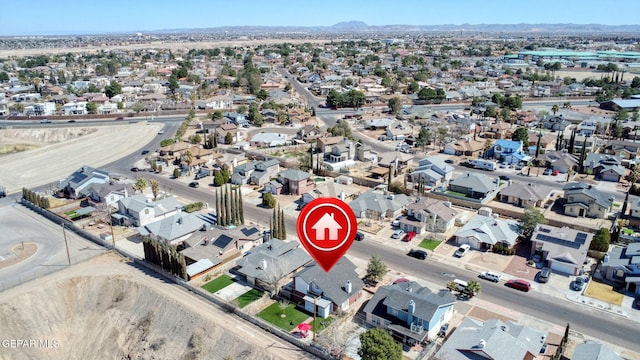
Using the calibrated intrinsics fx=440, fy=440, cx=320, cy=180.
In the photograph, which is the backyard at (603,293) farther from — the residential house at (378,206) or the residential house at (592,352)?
the residential house at (378,206)

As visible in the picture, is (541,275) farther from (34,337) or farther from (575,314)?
(34,337)

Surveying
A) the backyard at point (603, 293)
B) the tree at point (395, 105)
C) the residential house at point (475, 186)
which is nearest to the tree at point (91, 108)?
the tree at point (395, 105)

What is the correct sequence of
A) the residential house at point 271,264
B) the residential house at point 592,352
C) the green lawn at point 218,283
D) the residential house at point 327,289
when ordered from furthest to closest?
the green lawn at point 218,283 < the residential house at point 271,264 < the residential house at point 327,289 < the residential house at point 592,352

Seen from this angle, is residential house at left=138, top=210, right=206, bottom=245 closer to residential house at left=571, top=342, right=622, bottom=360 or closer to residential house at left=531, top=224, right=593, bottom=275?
residential house at left=531, top=224, right=593, bottom=275

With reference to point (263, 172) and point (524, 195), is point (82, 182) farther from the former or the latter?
point (524, 195)

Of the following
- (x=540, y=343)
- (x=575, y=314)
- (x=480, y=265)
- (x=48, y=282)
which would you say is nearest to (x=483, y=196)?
(x=480, y=265)

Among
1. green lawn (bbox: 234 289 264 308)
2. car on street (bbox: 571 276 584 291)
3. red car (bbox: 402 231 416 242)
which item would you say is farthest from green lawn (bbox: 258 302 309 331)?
car on street (bbox: 571 276 584 291)

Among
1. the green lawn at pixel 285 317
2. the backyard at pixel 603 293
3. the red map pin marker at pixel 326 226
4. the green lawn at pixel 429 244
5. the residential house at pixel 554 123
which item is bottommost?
the green lawn at pixel 285 317
